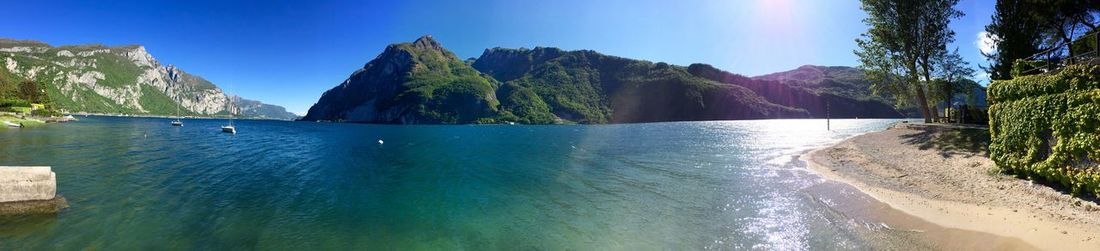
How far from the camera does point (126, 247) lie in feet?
42.4

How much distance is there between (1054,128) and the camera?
16.3 meters

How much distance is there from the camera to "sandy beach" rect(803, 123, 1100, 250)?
43.4 feet

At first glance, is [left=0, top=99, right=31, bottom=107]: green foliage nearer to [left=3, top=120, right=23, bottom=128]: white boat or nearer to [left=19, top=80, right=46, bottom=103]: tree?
[left=19, top=80, right=46, bottom=103]: tree

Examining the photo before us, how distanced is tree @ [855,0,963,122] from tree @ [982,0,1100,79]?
3.55m

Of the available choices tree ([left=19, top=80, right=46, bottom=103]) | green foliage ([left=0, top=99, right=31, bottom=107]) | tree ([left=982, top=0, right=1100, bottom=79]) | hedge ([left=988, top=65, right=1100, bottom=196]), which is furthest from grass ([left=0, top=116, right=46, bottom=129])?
tree ([left=982, top=0, right=1100, bottom=79])

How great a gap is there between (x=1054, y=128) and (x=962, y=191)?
4.10 m

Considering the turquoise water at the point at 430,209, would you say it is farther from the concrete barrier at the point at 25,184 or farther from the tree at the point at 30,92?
the tree at the point at 30,92

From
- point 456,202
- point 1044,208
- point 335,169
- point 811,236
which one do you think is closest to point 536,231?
point 456,202

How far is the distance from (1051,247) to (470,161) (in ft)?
121

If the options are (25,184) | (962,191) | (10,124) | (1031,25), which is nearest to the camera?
(25,184)

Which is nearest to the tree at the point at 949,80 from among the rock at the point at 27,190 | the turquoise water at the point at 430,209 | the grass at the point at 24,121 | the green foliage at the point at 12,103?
the turquoise water at the point at 430,209

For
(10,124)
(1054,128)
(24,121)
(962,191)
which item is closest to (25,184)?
(962,191)

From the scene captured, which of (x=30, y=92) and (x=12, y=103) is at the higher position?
(x=30, y=92)

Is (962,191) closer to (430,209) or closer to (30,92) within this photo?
(430,209)
